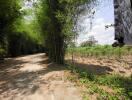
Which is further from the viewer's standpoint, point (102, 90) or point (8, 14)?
point (8, 14)

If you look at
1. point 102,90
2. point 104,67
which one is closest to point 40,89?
point 102,90

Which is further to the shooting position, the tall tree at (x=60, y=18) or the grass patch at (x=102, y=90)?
the tall tree at (x=60, y=18)

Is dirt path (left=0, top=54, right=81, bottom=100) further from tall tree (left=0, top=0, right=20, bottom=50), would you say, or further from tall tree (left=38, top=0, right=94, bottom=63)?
tall tree (left=0, top=0, right=20, bottom=50)

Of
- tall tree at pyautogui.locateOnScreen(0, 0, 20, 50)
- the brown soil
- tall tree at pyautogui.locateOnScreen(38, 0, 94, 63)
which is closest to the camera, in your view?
tall tree at pyautogui.locateOnScreen(38, 0, 94, 63)

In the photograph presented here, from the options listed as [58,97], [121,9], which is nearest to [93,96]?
[58,97]

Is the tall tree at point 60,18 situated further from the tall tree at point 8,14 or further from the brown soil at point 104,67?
the tall tree at point 8,14

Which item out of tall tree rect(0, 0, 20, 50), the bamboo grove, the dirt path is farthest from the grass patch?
tall tree rect(0, 0, 20, 50)

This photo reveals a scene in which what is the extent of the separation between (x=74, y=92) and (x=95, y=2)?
8.27 m

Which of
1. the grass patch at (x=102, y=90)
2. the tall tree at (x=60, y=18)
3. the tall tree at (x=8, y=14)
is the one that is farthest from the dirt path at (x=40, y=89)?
the tall tree at (x=8, y=14)

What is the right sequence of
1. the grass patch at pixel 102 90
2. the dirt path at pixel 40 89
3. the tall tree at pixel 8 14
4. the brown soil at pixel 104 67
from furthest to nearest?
the tall tree at pixel 8 14 → the brown soil at pixel 104 67 → the dirt path at pixel 40 89 → the grass patch at pixel 102 90

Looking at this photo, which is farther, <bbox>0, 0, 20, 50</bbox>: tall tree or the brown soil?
<bbox>0, 0, 20, 50</bbox>: tall tree

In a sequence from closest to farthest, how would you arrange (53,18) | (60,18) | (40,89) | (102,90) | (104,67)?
1. (102,90)
2. (40,89)
3. (60,18)
4. (53,18)
5. (104,67)

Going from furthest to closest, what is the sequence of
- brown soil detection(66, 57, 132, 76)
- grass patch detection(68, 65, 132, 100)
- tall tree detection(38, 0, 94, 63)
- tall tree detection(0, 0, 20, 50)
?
tall tree detection(0, 0, 20, 50) < brown soil detection(66, 57, 132, 76) < tall tree detection(38, 0, 94, 63) < grass patch detection(68, 65, 132, 100)

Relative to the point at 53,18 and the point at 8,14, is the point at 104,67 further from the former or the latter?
the point at 8,14
